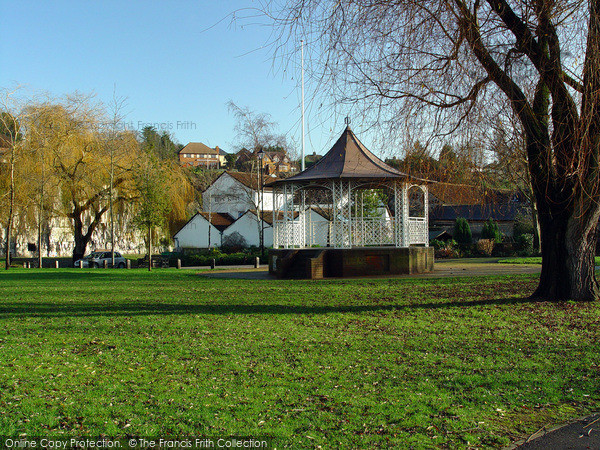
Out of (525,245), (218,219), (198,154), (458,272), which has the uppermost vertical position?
(198,154)

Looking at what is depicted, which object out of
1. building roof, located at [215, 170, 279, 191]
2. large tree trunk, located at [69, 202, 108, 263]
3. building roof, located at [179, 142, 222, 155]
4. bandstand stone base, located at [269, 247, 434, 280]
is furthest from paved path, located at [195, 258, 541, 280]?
building roof, located at [179, 142, 222, 155]

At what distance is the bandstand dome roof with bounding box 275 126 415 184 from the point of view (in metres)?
21.2

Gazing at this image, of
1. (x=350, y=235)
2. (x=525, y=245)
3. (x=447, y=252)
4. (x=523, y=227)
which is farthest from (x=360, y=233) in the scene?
(x=523, y=227)

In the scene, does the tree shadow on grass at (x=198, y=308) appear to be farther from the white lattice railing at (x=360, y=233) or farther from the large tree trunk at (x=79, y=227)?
the large tree trunk at (x=79, y=227)

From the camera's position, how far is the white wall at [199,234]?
55.5 meters

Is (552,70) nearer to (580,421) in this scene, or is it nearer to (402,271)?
(580,421)

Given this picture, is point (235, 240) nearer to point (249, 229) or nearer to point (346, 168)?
point (249, 229)

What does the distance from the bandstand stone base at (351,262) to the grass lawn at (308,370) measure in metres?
8.62

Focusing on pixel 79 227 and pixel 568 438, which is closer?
pixel 568 438

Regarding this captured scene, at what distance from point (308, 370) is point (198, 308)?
6204 mm

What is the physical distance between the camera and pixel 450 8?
980 centimetres

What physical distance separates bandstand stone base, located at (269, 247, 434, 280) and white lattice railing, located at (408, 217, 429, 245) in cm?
112

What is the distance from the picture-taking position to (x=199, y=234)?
183ft

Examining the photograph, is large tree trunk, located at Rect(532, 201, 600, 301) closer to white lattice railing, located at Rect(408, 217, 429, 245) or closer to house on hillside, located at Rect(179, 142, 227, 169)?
white lattice railing, located at Rect(408, 217, 429, 245)
